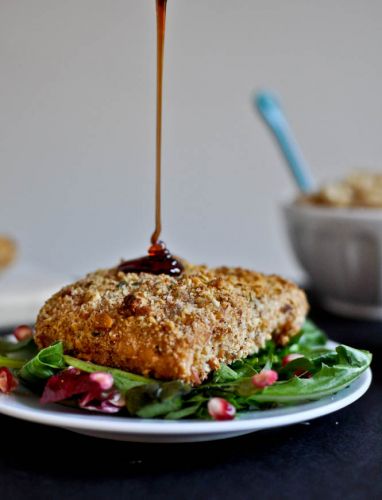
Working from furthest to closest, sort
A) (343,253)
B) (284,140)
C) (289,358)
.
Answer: (284,140), (343,253), (289,358)

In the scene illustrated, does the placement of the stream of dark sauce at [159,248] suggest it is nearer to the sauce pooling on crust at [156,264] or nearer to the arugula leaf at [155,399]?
the sauce pooling on crust at [156,264]

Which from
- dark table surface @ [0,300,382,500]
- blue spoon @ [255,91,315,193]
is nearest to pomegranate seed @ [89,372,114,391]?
dark table surface @ [0,300,382,500]

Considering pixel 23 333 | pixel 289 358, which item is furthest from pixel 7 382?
pixel 289 358

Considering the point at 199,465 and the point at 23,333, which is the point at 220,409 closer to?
the point at 199,465

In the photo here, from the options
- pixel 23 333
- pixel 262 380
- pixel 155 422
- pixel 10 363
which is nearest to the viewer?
pixel 155 422

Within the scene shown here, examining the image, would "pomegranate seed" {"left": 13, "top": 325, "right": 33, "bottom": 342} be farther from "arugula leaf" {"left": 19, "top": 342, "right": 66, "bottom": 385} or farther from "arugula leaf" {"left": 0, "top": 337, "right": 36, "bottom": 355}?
"arugula leaf" {"left": 19, "top": 342, "right": 66, "bottom": 385}
